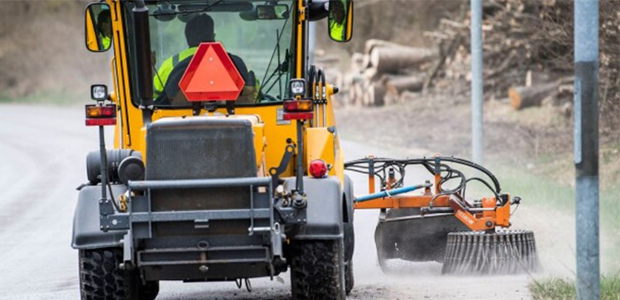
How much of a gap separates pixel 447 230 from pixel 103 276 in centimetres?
427

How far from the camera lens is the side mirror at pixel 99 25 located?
10.5 metres

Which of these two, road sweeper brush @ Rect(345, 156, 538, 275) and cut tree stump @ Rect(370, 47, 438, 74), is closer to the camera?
road sweeper brush @ Rect(345, 156, 538, 275)

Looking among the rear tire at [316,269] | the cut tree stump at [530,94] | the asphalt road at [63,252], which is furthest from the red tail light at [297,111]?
the cut tree stump at [530,94]

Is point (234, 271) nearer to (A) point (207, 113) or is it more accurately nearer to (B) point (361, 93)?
(A) point (207, 113)

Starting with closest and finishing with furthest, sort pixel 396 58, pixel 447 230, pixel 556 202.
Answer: pixel 447 230
pixel 556 202
pixel 396 58

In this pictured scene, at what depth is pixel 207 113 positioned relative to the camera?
10.3 m

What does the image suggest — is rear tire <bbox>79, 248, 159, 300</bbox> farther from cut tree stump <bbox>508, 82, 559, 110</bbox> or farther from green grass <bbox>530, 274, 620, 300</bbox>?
cut tree stump <bbox>508, 82, 559, 110</bbox>

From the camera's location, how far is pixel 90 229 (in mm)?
9344

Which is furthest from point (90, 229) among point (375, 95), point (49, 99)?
point (49, 99)

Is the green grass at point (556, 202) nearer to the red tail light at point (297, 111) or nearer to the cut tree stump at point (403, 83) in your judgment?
the red tail light at point (297, 111)

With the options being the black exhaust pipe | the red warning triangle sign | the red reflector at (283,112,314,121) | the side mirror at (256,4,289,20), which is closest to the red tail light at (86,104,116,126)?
the black exhaust pipe

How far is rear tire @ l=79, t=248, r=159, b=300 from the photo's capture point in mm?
9414

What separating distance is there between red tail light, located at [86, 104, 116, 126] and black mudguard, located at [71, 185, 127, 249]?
0.58m

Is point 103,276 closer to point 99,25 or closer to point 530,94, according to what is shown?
point 99,25
